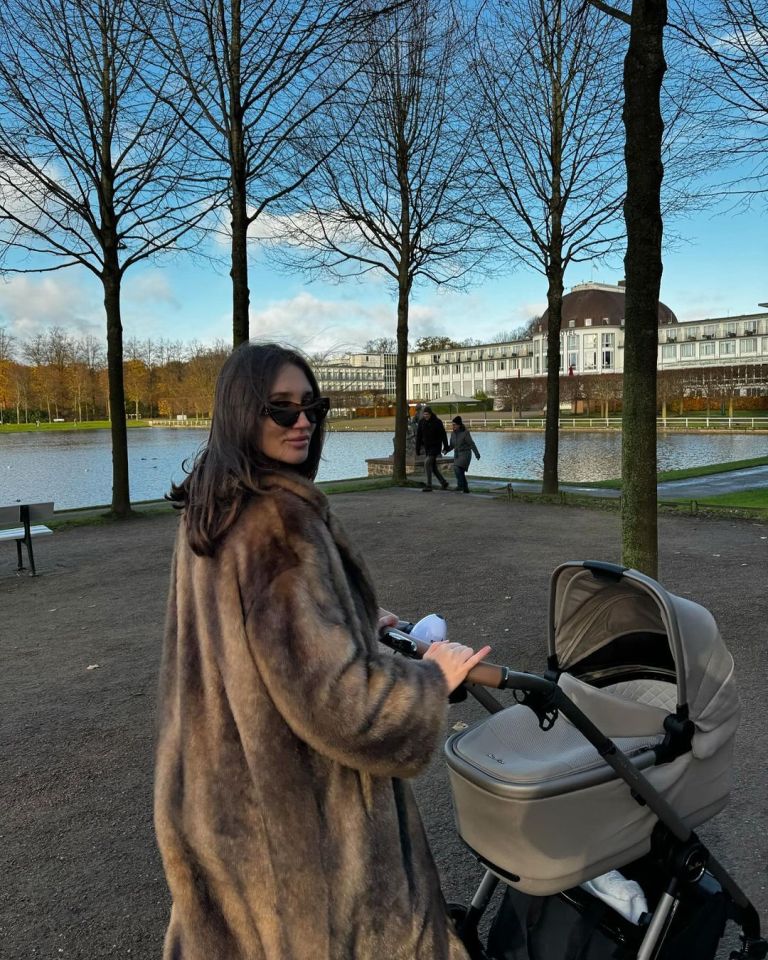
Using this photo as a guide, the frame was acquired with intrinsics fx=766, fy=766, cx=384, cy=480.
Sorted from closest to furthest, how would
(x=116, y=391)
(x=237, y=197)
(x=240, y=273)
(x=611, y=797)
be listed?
1. (x=611, y=797)
2. (x=237, y=197)
3. (x=240, y=273)
4. (x=116, y=391)

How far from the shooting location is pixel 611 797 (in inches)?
83.2

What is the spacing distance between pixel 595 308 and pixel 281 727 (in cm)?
13981

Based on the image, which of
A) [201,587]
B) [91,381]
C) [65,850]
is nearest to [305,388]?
[201,587]

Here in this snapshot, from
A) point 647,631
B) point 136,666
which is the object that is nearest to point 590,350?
point 136,666

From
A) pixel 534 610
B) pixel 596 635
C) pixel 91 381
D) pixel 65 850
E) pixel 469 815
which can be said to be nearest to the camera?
pixel 469 815

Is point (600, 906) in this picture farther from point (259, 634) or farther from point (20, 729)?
point (20, 729)

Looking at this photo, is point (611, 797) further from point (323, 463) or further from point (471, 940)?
point (323, 463)

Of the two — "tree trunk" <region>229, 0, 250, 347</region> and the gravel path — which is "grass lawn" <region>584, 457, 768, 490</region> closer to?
the gravel path

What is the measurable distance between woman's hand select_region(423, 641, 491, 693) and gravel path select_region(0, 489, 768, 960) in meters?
0.54

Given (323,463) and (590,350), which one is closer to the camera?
(323,463)

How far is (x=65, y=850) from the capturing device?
353 cm

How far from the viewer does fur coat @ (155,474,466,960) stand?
5.12 ft

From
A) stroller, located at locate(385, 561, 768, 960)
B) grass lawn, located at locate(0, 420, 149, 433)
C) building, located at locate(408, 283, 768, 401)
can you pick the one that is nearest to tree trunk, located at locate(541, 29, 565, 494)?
stroller, located at locate(385, 561, 768, 960)

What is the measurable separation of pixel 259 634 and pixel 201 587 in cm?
20
